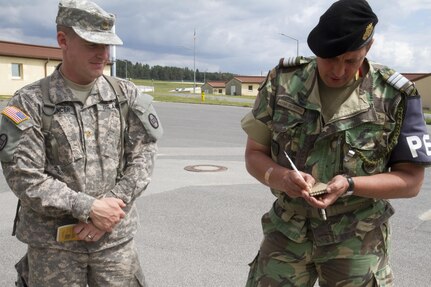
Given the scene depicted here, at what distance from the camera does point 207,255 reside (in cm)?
435

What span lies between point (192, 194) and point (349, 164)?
4403 millimetres

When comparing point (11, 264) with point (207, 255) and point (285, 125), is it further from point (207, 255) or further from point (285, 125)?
point (285, 125)

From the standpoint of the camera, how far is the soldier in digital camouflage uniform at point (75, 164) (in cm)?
227

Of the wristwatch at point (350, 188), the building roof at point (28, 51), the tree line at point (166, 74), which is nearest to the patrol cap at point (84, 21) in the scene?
the wristwatch at point (350, 188)

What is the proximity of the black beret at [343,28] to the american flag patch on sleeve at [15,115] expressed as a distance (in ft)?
4.50

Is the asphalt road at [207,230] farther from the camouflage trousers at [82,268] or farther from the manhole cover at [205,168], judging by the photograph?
the camouflage trousers at [82,268]

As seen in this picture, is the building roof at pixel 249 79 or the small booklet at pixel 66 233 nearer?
the small booklet at pixel 66 233

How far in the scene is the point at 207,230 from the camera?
5.00 m

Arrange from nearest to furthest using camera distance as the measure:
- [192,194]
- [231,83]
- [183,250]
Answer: [183,250], [192,194], [231,83]

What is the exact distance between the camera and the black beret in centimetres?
197

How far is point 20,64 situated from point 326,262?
36.6m

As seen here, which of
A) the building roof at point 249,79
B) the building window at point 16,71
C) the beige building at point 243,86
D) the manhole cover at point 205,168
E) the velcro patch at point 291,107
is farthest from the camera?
the building roof at point 249,79

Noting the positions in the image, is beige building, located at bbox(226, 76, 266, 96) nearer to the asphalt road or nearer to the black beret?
the asphalt road

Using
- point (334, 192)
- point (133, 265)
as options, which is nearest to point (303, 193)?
point (334, 192)
